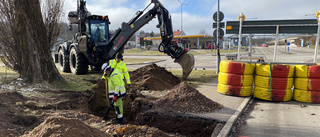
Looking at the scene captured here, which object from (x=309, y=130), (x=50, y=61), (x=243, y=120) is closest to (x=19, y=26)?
(x=50, y=61)

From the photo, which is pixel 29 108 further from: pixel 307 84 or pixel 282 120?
pixel 307 84

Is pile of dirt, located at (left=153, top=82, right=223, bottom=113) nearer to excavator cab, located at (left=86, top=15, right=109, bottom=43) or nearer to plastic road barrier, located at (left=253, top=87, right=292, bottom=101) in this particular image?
plastic road barrier, located at (left=253, top=87, right=292, bottom=101)

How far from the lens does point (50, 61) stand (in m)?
8.44

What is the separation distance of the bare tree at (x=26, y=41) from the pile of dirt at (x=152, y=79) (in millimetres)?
3530

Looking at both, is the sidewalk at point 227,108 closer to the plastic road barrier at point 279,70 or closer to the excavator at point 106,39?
the plastic road barrier at point 279,70

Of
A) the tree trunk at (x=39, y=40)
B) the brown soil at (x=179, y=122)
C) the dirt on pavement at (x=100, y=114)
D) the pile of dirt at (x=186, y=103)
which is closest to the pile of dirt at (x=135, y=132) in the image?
the dirt on pavement at (x=100, y=114)

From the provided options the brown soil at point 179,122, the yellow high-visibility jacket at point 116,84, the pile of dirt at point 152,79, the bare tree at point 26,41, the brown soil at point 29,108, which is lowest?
the brown soil at point 179,122

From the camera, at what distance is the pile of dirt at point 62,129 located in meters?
2.95

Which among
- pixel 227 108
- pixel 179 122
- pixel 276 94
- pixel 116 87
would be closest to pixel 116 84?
pixel 116 87

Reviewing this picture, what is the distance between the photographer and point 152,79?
887cm

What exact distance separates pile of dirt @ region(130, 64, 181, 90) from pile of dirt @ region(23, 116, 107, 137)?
5.24m

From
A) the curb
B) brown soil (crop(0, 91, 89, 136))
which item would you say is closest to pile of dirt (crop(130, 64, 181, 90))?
brown soil (crop(0, 91, 89, 136))

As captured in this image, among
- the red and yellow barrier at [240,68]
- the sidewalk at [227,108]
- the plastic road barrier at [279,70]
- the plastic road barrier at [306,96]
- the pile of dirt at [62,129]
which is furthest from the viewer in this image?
the red and yellow barrier at [240,68]

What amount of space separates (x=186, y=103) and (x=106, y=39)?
7.68m
